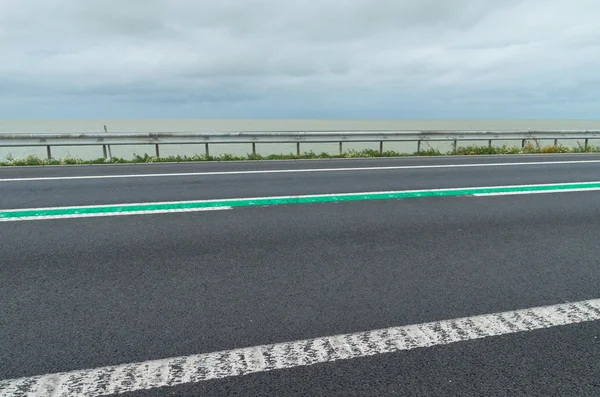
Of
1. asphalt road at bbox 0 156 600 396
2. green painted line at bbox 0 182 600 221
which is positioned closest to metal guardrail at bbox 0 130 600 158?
asphalt road at bbox 0 156 600 396

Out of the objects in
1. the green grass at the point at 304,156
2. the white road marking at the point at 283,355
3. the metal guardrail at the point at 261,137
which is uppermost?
the metal guardrail at the point at 261,137

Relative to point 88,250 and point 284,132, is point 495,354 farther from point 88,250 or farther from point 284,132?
point 284,132

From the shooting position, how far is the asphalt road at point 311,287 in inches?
101

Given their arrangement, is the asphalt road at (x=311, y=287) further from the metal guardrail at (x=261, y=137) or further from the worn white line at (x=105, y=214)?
the metal guardrail at (x=261, y=137)

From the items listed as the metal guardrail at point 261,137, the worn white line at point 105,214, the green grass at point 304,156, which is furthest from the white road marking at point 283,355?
the metal guardrail at point 261,137

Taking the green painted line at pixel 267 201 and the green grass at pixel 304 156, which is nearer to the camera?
the green painted line at pixel 267 201

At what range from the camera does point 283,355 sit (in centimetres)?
272

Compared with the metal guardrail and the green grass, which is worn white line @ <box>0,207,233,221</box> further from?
the metal guardrail

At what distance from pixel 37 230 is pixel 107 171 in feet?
20.9

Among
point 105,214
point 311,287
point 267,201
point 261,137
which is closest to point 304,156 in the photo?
point 261,137

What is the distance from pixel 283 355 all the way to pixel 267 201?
4.78 metres

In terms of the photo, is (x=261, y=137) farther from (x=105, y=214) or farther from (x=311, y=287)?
(x=311, y=287)

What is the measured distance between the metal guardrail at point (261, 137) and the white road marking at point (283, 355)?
12908mm

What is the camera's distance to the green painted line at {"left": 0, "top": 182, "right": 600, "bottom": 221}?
21.4 feet
